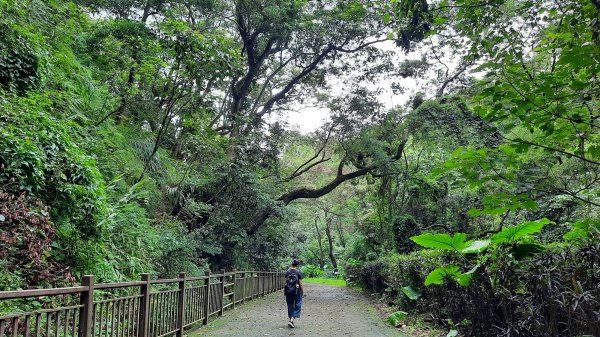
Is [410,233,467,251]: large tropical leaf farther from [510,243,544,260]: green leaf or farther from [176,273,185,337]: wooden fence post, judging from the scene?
[176,273,185,337]: wooden fence post

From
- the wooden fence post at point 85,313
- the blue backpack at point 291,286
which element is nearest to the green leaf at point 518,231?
the wooden fence post at point 85,313

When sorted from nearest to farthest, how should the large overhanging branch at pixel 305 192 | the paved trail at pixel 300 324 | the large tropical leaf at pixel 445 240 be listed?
the large tropical leaf at pixel 445 240, the paved trail at pixel 300 324, the large overhanging branch at pixel 305 192

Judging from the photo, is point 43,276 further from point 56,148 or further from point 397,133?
point 397,133

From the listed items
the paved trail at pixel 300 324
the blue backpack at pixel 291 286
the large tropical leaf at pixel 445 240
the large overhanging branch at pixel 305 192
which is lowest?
the paved trail at pixel 300 324

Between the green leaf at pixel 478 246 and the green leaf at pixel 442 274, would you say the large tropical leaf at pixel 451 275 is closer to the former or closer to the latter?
the green leaf at pixel 442 274

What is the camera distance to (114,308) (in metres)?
5.29

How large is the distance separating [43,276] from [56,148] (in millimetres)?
2003

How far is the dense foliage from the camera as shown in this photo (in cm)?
409

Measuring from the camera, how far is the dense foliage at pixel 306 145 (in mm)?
4094

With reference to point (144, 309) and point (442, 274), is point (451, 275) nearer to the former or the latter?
point (442, 274)

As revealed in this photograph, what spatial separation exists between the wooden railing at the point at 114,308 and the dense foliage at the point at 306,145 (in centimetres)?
52

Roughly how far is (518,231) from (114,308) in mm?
5415

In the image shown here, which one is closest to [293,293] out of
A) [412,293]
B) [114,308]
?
[412,293]

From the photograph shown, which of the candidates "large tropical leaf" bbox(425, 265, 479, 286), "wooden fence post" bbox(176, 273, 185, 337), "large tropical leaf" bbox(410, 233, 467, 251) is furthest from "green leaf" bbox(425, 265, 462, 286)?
"wooden fence post" bbox(176, 273, 185, 337)
